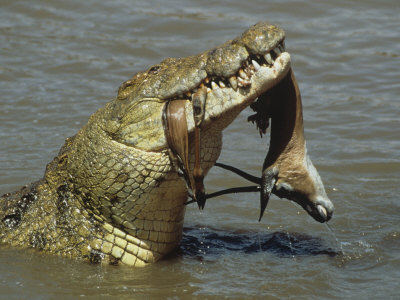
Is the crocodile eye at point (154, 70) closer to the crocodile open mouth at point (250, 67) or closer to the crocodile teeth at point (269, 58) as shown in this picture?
the crocodile open mouth at point (250, 67)

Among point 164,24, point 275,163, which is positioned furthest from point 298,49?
point 275,163

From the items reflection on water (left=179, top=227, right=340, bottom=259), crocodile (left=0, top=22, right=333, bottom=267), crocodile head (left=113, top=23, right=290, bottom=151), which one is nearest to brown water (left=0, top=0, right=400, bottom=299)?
reflection on water (left=179, top=227, right=340, bottom=259)

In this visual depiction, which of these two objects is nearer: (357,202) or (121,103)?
(121,103)

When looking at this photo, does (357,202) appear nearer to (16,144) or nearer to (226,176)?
(226,176)

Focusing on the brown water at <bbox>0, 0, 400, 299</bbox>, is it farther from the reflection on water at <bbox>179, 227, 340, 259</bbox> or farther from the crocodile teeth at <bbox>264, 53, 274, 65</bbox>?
the crocodile teeth at <bbox>264, 53, 274, 65</bbox>

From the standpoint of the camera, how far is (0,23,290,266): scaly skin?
13.4 ft

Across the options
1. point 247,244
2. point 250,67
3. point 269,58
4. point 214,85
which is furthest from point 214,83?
point 247,244

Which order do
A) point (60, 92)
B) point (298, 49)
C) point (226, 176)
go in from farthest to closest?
point (298, 49)
point (60, 92)
point (226, 176)

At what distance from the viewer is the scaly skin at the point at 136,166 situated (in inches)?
161

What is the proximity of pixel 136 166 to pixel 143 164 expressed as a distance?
0.14 ft

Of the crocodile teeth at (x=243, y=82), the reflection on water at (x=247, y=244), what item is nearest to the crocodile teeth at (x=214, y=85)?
the crocodile teeth at (x=243, y=82)

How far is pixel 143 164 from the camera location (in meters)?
4.27

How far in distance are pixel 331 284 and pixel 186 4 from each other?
7.67 metres

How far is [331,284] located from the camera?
14.8ft
